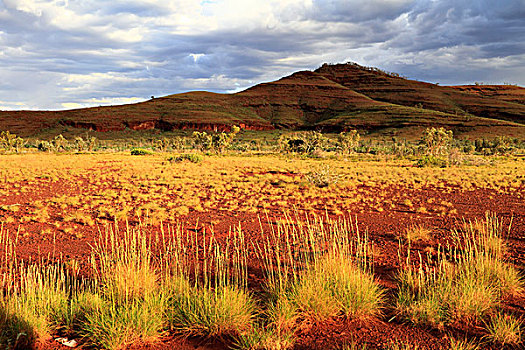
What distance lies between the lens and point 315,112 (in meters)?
127

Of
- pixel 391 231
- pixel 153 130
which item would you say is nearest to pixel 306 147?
pixel 391 231

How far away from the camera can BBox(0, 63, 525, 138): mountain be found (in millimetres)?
94500

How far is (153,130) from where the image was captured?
9869 centimetres

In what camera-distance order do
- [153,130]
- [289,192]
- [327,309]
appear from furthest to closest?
[153,130] → [289,192] → [327,309]

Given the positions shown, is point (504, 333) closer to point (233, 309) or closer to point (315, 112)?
point (233, 309)

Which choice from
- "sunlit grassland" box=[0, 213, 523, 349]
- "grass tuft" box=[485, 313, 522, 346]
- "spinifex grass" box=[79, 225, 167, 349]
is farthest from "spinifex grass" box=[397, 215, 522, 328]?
"spinifex grass" box=[79, 225, 167, 349]

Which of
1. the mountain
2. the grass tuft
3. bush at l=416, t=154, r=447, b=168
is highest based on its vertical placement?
the mountain

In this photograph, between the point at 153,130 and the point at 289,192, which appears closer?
the point at 289,192

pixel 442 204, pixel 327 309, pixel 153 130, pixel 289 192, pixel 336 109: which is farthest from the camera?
pixel 336 109

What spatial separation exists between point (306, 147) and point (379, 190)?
109 feet

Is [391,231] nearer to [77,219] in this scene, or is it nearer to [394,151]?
[77,219]

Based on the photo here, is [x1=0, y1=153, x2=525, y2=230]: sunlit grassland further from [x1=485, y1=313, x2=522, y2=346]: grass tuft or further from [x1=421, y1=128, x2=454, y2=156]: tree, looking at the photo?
[x1=421, y1=128, x2=454, y2=156]: tree

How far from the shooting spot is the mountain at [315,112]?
94.5 meters

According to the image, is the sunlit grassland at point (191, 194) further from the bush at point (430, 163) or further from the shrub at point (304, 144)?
the shrub at point (304, 144)
